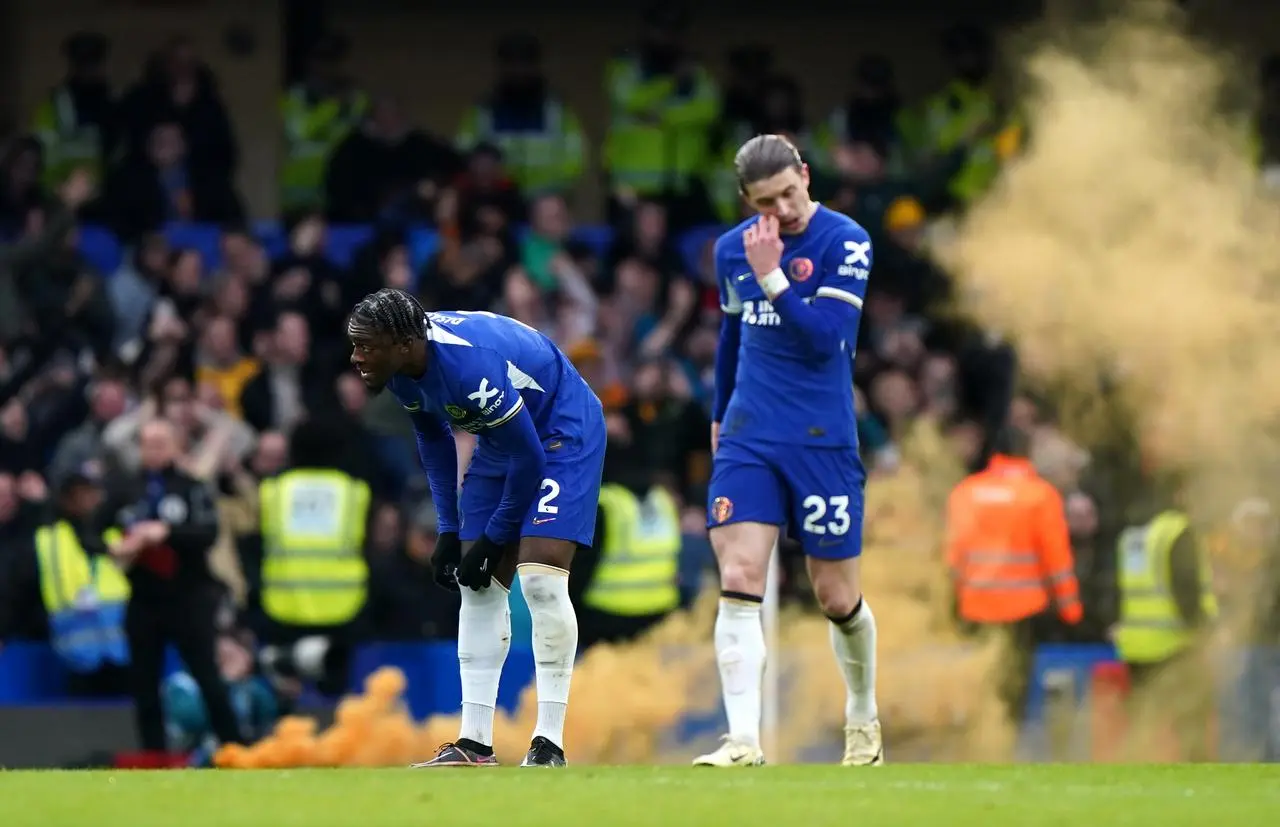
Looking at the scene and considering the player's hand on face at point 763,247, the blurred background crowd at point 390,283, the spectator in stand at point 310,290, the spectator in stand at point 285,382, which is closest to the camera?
the player's hand on face at point 763,247

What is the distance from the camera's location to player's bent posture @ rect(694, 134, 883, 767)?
9.73 meters

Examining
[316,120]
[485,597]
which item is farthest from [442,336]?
[316,120]

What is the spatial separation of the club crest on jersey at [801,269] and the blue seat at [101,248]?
9.32 m

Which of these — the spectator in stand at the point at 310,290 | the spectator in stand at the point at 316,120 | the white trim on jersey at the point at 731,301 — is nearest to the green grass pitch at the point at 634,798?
the white trim on jersey at the point at 731,301

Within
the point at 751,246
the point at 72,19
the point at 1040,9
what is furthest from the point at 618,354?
the point at 751,246

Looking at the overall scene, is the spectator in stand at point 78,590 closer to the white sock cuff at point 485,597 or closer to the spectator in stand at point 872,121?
the white sock cuff at point 485,597

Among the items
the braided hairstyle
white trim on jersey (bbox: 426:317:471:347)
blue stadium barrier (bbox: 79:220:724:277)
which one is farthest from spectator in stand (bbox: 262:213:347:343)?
the braided hairstyle

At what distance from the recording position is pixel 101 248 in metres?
18.4

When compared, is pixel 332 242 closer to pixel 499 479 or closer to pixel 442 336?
pixel 499 479

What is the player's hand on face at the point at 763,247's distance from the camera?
964 cm

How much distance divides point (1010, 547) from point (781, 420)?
5293mm

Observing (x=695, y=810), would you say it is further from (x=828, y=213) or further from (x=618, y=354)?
(x=618, y=354)

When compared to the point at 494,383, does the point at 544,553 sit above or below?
below

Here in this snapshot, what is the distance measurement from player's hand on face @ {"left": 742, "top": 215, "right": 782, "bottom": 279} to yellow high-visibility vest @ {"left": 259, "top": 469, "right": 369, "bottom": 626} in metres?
6.08
